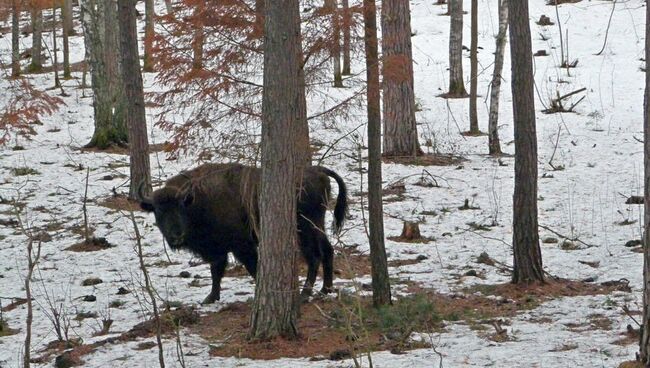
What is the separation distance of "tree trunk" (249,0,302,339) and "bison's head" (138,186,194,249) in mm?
2626

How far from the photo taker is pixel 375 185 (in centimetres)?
888

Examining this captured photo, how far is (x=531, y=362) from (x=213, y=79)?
463 cm

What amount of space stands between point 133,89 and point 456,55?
1155 cm

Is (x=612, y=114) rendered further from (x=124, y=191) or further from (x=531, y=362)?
(x=531, y=362)

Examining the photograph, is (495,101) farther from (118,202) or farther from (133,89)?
(118,202)

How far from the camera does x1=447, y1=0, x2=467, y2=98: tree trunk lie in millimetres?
22709

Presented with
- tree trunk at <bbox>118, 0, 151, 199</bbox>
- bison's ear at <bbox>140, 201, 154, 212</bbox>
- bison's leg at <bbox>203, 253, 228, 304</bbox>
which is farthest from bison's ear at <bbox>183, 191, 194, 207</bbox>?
tree trunk at <bbox>118, 0, 151, 199</bbox>

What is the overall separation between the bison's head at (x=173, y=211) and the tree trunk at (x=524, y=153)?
12.8 feet

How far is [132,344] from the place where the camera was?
324 inches

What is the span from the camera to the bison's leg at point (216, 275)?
10.0 meters

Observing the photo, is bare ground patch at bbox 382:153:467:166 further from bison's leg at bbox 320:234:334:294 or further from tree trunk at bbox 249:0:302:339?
tree trunk at bbox 249:0:302:339

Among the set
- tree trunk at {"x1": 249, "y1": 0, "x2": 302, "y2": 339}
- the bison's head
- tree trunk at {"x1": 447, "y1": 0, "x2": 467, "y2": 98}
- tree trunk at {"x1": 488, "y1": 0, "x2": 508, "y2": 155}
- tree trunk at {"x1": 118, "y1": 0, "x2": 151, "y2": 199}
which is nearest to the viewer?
tree trunk at {"x1": 249, "y1": 0, "x2": 302, "y2": 339}

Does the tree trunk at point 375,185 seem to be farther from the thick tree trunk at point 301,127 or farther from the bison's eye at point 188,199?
the bison's eye at point 188,199

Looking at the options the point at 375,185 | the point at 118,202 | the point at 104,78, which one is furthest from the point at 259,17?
the point at 104,78
